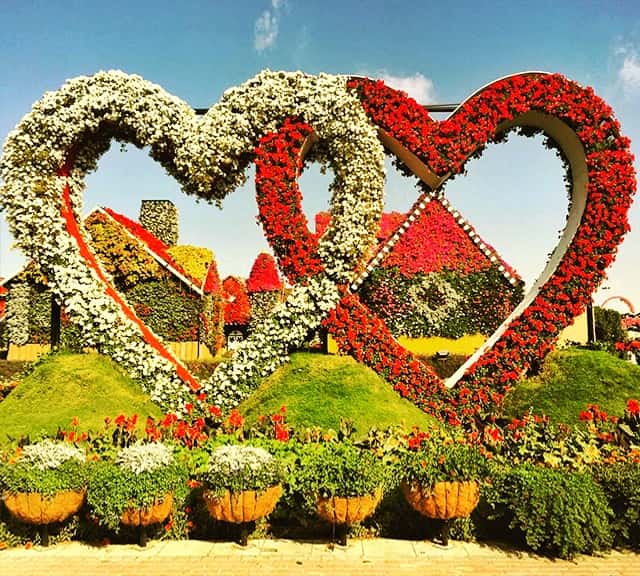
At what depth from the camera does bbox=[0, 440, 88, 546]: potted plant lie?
Result: 5.37m

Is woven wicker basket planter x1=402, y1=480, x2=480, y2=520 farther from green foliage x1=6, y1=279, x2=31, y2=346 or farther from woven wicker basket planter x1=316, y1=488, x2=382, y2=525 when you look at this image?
green foliage x1=6, y1=279, x2=31, y2=346

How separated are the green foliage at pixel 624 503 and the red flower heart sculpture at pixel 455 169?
3212 millimetres

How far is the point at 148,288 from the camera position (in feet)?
68.9

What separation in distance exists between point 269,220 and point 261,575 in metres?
5.12

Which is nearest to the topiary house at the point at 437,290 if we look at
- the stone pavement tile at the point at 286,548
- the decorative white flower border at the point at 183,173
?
the decorative white flower border at the point at 183,173

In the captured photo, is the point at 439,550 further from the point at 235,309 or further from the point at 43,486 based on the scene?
the point at 235,309

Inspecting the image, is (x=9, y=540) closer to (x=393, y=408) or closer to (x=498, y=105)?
(x=393, y=408)

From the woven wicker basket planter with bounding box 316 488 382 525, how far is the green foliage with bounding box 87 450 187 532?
142cm

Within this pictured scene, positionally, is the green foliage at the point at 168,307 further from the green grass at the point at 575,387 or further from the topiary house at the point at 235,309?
the green grass at the point at 575,387

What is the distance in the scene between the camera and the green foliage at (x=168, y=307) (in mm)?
20984

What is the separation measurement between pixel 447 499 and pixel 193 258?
19.8 metres

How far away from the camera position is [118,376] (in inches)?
355

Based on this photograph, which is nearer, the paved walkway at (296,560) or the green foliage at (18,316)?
the paved walkway at (296,560)

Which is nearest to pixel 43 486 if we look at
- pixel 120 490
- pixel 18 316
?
pixel 120 490
